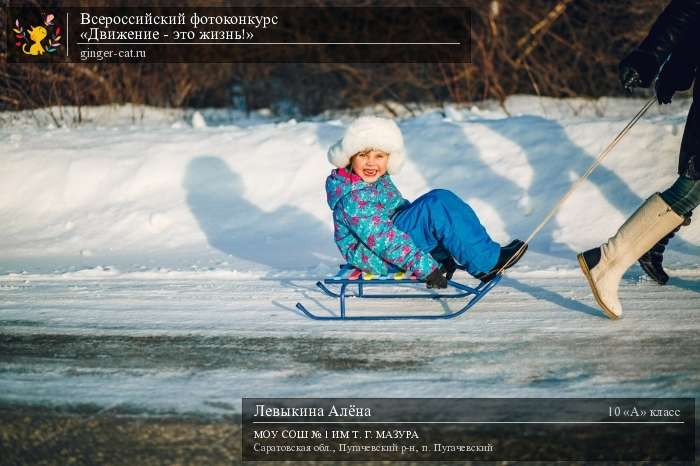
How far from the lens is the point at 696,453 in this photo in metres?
3.45

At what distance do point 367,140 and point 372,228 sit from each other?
532 millimetres

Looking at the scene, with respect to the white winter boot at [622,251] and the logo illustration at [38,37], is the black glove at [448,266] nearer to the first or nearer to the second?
the white winter boot at [622,251]

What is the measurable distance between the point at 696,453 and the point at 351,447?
1274 mm

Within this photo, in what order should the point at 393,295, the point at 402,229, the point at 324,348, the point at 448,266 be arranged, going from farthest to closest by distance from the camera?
1. the point at 393,295
2. the point at 448,266
3. the point at 402,229
4. the point at 324,348

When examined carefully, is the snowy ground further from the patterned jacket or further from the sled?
the patterned jacket

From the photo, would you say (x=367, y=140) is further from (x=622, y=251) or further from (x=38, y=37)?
(x=38, y=37)

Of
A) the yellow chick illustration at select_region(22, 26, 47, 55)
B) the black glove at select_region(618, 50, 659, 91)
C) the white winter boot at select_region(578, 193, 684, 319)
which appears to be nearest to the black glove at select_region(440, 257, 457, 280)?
the white winter boot at select_region(578, 193, 684, 319)

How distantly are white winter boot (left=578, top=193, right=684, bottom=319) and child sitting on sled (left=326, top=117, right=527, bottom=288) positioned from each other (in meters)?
0.45

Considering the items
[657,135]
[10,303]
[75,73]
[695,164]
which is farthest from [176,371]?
[75,73]

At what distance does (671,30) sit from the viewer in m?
5.38

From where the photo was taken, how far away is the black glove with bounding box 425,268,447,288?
5.38 metres

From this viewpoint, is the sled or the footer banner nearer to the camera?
the footer banner

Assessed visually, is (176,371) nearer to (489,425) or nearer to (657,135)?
(489,425)

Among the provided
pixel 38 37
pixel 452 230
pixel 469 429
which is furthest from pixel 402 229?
pixel 38 37
